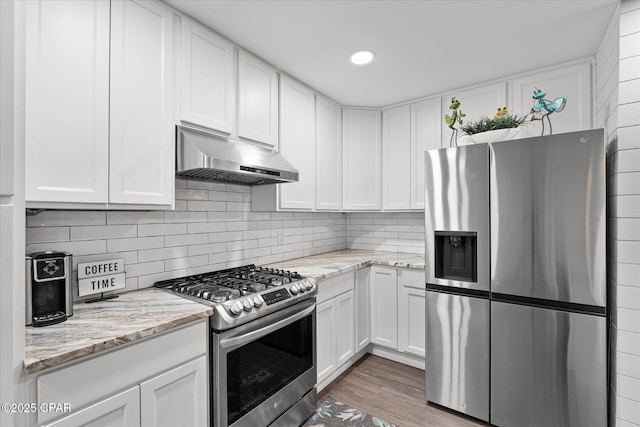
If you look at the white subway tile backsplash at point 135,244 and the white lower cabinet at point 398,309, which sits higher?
the white subway tile backsplash at point 135,244

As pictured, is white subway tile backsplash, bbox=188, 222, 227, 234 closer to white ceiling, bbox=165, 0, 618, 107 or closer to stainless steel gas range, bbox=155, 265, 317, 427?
stainless steel gas range, bbox=155, 265, 317, 427

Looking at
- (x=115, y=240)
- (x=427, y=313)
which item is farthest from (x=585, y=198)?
(x=115, y=240)

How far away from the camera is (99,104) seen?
139cm

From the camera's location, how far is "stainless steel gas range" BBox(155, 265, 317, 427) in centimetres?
146


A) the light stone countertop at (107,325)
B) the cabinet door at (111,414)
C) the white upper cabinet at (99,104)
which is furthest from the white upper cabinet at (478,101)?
the cabinet door at (111,414)

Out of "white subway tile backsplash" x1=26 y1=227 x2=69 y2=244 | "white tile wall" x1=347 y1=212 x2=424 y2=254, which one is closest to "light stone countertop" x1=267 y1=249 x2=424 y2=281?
"white tile wall" x1=347 y1=212 x2=424 y2=254

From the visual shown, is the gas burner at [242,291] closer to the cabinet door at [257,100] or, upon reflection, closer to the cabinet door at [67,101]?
the cabinet door at [67,101]

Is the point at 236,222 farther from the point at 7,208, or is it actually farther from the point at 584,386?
the point at 584,386

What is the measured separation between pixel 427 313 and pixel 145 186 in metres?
2.00

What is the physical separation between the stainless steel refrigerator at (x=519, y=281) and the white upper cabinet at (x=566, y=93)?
51 cm

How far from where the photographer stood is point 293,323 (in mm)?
1917

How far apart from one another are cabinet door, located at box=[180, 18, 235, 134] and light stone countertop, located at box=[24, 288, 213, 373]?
1011 mm

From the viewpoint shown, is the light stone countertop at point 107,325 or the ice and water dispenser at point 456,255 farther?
the ice and water dispenser at point 456,255

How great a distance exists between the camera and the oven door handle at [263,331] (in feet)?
4.83
